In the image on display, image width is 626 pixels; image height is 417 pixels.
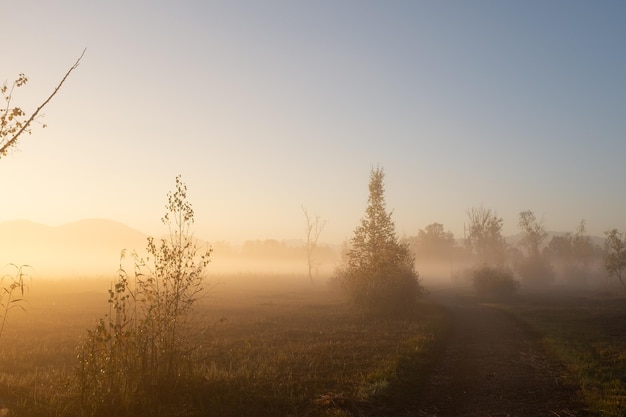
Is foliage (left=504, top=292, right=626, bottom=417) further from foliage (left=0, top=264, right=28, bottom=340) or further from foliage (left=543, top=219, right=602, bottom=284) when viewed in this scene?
foliage (left=543, top=219, right=602, bottom=284)

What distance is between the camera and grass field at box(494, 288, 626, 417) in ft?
41.0

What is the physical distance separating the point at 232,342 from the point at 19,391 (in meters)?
11.1

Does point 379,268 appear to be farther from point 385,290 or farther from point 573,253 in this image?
point 573,253

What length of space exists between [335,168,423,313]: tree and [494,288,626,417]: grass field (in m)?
9.35

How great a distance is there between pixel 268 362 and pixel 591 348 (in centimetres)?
1604

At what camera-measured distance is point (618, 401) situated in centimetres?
1179

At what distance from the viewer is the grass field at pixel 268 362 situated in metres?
10.9

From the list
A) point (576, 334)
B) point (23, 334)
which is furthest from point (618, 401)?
point (23, 334)

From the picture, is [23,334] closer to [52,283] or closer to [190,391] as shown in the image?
[190,391]

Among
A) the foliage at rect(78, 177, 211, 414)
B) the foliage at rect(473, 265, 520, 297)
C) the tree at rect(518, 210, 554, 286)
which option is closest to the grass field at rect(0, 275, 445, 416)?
the foliage at rect(78, 177, 211, 414)

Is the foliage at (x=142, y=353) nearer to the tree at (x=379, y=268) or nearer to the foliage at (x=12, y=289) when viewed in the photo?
the foliage at (x=12, y=289)

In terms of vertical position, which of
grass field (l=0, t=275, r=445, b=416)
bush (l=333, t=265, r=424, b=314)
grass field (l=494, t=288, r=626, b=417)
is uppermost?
bush (l=333, t=265, r=424, b=314)

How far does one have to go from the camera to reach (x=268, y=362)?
16.5 metres

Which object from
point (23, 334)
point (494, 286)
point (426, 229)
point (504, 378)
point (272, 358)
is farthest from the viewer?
point (426, 229)
